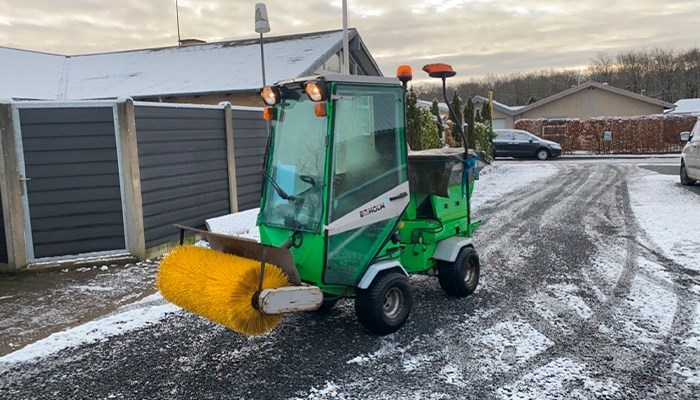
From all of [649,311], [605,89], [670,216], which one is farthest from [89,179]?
[605,89]

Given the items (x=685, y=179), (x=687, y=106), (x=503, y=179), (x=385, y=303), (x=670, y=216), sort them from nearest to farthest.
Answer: (x=385, y=303)
(x=670, y=216)
(x=685, y=179)
(x=503, y=179)
(x=687, y=106)

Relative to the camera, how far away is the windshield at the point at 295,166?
450 cm

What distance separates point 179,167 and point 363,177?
4497 mm

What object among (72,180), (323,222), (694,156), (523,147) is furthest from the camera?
(523,147)

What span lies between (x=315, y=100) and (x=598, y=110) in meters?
38.7

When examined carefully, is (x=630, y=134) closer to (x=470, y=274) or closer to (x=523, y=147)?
(x=523, y=147)

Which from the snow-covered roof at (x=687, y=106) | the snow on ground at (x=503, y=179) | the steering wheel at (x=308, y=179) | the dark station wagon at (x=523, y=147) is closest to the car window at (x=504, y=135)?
the dark station wagon at (x=523, y=147)

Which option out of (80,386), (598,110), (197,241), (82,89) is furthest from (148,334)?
(598,110)

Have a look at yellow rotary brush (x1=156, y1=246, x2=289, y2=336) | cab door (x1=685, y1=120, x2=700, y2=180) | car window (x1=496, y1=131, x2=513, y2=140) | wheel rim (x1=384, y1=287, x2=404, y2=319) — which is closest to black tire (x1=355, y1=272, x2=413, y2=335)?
wheel rim (x1=384, y1=287, x2=404, y2=319)

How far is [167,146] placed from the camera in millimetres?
8055

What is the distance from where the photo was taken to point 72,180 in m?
7.26

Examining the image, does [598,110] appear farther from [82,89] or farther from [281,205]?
[281,205]

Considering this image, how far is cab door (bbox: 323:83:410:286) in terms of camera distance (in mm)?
4465

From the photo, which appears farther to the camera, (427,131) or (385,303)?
(427,131)
